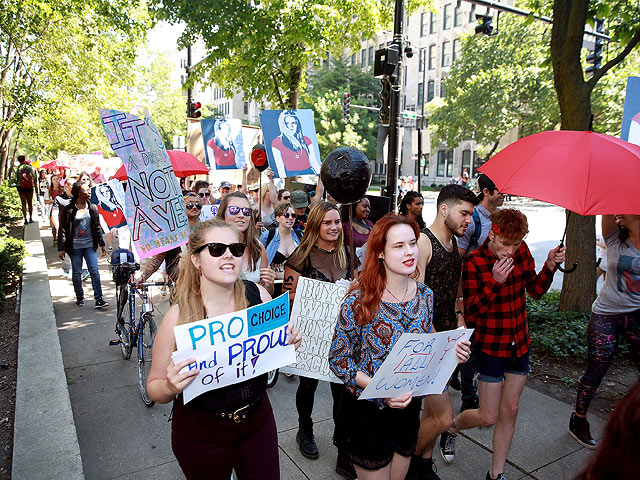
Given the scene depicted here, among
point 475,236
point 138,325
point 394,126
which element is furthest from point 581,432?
point 394,126

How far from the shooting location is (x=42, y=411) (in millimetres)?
3760

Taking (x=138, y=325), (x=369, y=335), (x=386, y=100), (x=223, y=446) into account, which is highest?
(x=386, y=100)

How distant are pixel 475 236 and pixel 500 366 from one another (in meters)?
1.68

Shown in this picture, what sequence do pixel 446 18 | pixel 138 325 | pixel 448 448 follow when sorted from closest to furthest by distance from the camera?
pixel 448 448 < pixel 138 325 < pixel 446 18

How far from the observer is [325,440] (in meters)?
4.01

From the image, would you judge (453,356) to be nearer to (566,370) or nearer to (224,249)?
(224,249)

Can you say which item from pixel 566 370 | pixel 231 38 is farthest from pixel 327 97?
pixel 566 370

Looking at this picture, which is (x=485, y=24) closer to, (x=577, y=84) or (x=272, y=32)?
(x=272, y=32)

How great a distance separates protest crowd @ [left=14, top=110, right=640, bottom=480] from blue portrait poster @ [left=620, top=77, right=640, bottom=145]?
841 millimetres

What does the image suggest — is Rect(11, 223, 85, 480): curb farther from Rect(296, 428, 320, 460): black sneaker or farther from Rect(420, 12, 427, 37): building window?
Rect(420, 12, 427, 37): building window

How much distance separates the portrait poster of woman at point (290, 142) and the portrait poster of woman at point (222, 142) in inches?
83.2

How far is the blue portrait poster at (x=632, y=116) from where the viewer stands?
4051 millimetres

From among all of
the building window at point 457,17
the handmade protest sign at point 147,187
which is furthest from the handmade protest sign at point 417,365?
the building window at point 457,17

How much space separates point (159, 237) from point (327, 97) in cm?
4150
